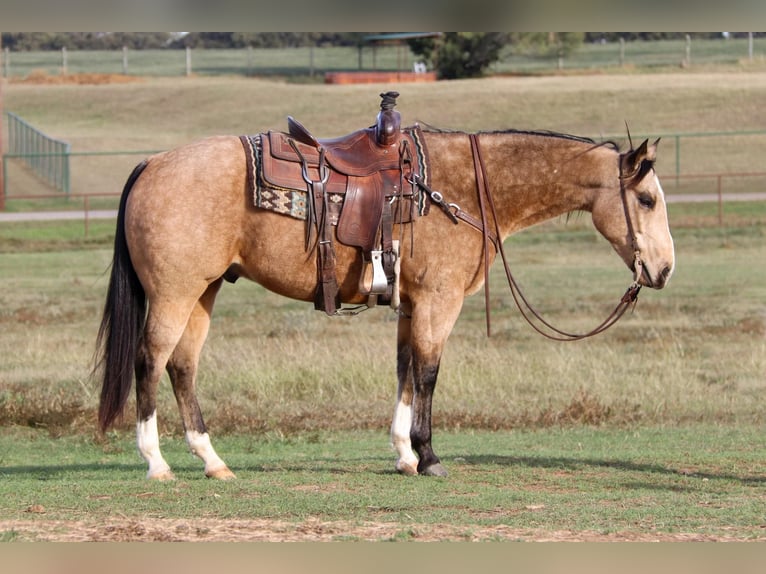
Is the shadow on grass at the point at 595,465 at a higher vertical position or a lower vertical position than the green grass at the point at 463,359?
higher

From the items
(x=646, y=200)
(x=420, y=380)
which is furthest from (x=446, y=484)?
(x=646, y=200)

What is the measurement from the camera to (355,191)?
28.1 ft

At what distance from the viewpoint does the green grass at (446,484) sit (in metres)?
7.16

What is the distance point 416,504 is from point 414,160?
2503mm

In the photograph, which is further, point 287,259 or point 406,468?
point 406,468

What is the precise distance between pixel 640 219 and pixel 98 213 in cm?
2826

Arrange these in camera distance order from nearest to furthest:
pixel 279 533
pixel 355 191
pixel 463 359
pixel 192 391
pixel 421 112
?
pixel 279 533
pixel 355 191
pixel 192 391
pixel 463 359
pixel 421 112

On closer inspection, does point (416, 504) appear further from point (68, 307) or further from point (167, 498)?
point (68, 307)

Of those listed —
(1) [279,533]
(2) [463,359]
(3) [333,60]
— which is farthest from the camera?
(3) [333,60]

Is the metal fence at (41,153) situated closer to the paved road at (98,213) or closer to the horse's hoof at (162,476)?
the paved road at (98,213)

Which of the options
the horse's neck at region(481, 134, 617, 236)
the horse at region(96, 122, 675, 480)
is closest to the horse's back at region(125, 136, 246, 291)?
the horse at region(96, 122, 675, 480)

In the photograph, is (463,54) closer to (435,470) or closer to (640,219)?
(640,219)

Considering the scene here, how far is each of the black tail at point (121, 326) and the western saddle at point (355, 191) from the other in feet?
3.54

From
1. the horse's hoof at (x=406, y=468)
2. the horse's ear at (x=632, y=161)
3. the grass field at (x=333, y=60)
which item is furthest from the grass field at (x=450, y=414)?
the grass field at (x=333, y=60)
